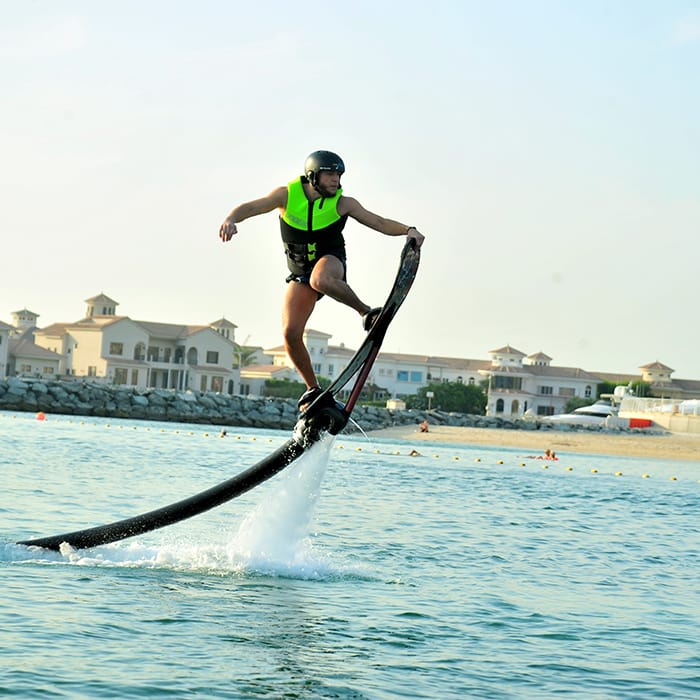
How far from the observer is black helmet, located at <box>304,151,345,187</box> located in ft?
32.1

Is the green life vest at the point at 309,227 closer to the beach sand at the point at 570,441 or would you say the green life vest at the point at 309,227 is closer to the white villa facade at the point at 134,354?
the beach sand at the point at 570,441

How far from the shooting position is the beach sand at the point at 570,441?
7000cm

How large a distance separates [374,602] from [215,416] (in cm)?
7529

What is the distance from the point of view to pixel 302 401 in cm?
1059

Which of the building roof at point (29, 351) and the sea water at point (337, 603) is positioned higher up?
the building roof at point (29, 351)

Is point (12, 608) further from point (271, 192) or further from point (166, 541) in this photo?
point (166, 541)

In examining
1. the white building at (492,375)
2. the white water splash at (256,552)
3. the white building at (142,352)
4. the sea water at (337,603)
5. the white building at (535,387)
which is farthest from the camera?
the white building at (492,375)

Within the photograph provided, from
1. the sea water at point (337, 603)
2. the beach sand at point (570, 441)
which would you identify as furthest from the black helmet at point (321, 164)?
the beach sand at point (570, 441)

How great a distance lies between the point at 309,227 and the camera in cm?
999

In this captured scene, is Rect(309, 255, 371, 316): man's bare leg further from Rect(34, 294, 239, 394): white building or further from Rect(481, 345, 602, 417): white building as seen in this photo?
Rect(481, 345, 602, 417): white building

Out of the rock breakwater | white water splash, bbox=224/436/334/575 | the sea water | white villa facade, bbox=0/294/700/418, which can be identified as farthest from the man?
white villa facade, bbox=0/294/700/418

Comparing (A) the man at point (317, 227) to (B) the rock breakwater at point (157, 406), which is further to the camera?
(B) the rock breakwater at point (157, 406)

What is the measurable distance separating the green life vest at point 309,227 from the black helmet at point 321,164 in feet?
0.49

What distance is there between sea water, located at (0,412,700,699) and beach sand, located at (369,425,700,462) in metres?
47.1
